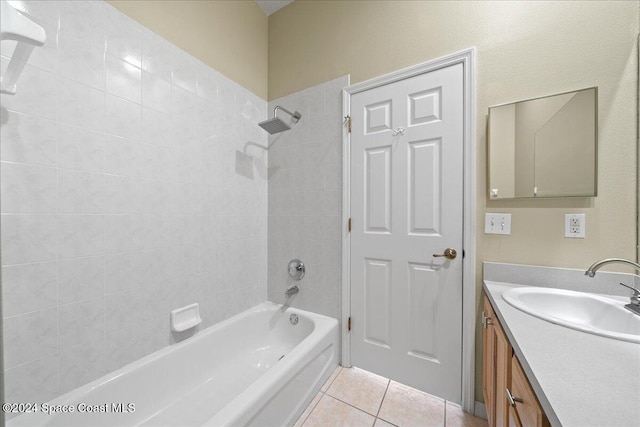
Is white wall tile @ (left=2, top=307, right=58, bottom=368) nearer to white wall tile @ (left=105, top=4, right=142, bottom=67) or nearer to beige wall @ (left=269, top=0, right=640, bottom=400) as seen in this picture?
white wall tile @ (left=105, top=4, right=142, bottom=67)

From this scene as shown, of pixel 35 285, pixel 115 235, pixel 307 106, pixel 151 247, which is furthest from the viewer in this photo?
pixel 307 106

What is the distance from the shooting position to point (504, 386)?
905 millimetres

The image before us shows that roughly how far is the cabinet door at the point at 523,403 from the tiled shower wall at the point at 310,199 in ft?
3.71

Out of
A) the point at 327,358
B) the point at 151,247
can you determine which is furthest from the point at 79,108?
the point at 327,358

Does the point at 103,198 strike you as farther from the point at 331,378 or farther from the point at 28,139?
the point at 331,378

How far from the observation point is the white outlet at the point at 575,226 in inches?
46.4

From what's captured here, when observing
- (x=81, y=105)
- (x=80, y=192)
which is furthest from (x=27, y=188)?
(x=81, y=105)

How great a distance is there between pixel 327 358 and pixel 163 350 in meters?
1.02

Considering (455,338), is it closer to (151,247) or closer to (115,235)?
(151,247)

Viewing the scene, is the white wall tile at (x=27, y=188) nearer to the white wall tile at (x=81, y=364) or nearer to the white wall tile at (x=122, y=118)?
the white wall tile at (x=122, y=118)

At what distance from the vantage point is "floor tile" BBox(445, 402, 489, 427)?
1.33 m

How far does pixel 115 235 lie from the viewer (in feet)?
4.00

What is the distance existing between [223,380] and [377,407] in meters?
0.97

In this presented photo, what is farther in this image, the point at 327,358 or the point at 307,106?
the point at 307,106
